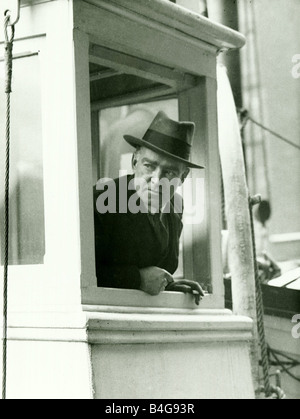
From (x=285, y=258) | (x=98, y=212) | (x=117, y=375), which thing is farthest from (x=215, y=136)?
(x=285, y=258)

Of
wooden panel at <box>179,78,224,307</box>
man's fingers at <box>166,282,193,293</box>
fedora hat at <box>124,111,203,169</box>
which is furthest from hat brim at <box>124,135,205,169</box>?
man's fingers at <box>166,282,193,293</box>

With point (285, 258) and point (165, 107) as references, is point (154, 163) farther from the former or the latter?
point (285, 258)

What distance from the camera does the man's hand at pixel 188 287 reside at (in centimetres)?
188

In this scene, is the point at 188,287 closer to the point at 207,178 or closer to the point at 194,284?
the point at 194,284

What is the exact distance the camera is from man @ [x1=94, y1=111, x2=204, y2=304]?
178cm

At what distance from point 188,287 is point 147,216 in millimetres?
155

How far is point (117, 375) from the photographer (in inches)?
64.6

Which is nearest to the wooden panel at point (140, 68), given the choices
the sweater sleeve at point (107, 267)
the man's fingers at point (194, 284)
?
the sweater sleeve at point (107, 267)

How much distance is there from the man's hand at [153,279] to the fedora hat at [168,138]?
0.21m

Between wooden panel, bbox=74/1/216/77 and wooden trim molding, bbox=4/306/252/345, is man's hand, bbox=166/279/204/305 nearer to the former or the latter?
wooden trim molding, bbox=4/306/252/345

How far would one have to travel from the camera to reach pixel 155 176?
6.07 feet

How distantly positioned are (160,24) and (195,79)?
0.19 metres

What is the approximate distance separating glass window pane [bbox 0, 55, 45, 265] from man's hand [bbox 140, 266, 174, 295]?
20cm

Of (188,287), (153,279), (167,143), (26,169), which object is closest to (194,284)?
(188,287)
